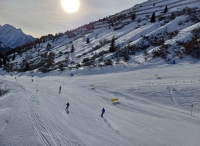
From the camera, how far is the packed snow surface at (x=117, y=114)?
14.2 metres

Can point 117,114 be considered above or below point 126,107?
below

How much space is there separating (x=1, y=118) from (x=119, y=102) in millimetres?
15457

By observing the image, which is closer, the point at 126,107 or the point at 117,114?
the point at 117,114

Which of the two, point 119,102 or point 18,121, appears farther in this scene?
point 119,102

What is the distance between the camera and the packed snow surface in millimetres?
14172

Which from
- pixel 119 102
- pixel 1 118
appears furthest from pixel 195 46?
pixel 1 118

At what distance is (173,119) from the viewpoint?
1688 centimetres

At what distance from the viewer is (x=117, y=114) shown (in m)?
19.0

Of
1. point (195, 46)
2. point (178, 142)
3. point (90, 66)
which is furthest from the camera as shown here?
point (90, 66)

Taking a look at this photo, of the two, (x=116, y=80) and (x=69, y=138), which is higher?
(x=116, y=80)

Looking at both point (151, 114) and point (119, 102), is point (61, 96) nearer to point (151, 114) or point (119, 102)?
point (119, 102)

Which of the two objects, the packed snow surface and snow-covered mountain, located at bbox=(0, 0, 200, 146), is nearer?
the packed snow surface

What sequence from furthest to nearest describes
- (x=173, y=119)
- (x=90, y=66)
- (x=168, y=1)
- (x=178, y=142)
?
(x=168, y=1), (x=90, y=66), (x=173, y=119), (x=178, y=142)

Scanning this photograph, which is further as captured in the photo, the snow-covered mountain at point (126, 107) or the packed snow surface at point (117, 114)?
the snow-covered mountain at point (126, 107)
